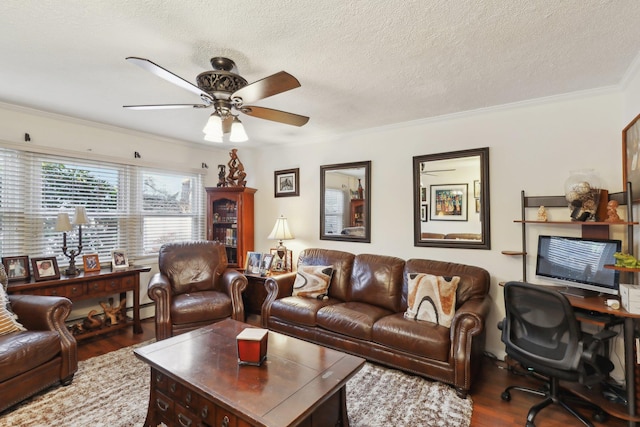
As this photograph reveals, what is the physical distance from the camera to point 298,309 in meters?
3.16

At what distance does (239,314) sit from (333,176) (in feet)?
6.73

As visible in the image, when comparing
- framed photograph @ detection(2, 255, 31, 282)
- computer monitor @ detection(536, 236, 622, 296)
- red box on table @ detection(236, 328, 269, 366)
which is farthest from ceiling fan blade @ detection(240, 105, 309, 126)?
framed photograph @ detection(2, 255, 31, 282)

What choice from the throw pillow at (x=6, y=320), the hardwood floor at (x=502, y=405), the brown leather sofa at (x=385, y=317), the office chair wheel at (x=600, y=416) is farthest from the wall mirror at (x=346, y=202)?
the throw pillow at (x=6, y=320)

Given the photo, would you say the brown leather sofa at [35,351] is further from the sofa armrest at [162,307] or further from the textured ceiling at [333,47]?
the textured ceiling at [333,47]

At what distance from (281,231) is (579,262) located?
3084 millimetres

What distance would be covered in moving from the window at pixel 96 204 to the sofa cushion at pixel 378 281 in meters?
2.67

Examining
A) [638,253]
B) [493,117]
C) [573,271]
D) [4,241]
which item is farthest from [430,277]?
[4,241]

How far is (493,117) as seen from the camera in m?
3.00

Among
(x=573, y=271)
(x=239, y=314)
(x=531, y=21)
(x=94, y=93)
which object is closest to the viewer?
(x=531, y=21)

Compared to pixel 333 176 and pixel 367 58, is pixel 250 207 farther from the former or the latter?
pixel 367 58

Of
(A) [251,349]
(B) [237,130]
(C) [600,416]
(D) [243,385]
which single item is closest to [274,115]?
(B) [237,130]

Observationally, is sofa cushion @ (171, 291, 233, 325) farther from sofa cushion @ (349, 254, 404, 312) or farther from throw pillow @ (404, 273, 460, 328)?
throw pillow @ (404, 273, 460, 328)

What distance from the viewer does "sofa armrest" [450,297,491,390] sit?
2.28 metres

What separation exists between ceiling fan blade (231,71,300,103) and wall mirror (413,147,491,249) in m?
2.10
